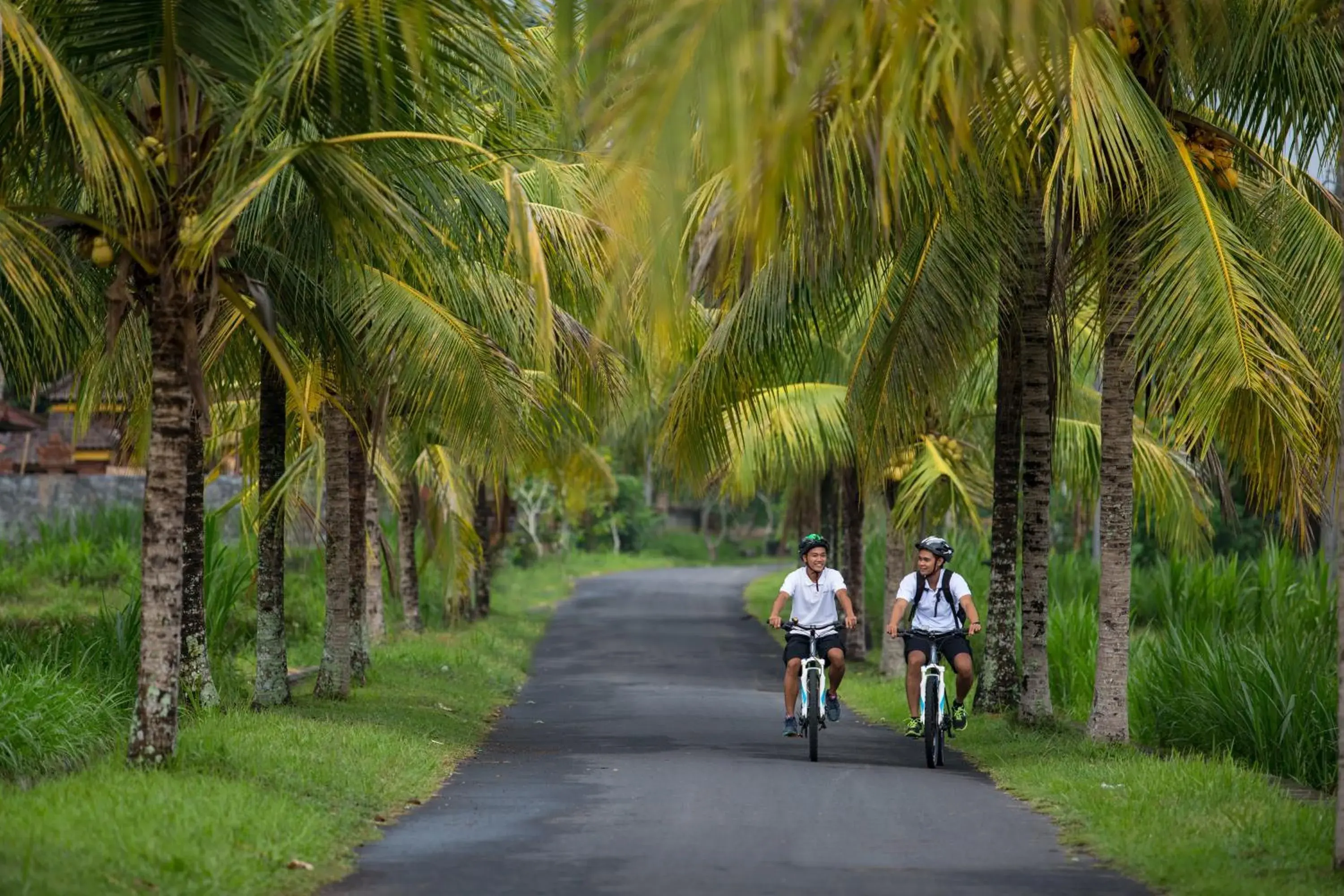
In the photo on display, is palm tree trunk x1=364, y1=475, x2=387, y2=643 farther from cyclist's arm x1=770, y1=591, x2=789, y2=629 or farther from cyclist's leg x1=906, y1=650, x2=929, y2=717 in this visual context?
cyclist's leg x1=906, y1=650, x2=929, y2=717

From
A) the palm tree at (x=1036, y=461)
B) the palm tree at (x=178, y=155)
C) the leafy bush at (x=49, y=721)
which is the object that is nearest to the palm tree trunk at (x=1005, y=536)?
the palm tree at (x=1036, y=461)

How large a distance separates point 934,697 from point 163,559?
18.4 feet

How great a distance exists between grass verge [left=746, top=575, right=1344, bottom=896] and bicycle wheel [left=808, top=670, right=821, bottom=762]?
1284mm

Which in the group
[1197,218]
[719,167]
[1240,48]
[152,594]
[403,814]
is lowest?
[403,814]

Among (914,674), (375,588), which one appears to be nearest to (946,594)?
(914,674)

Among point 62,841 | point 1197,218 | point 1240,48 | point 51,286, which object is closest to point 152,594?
point 62,841

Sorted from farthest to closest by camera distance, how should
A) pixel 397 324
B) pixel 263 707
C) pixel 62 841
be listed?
pixel 263 707
pixel 397 324
pixel 62 841

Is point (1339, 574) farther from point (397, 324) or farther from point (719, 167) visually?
point (397, 324)

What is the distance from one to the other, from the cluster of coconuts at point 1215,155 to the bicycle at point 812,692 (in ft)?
14.8

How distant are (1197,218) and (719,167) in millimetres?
7099

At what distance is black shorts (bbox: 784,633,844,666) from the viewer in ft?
43.7

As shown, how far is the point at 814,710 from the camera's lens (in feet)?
42.2

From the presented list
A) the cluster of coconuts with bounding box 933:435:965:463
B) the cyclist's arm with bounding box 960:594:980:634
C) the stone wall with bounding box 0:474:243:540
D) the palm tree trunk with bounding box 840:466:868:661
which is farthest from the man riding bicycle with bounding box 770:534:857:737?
the stone wall with bounding box 0:474:243:540

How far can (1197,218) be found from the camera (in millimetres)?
11867
